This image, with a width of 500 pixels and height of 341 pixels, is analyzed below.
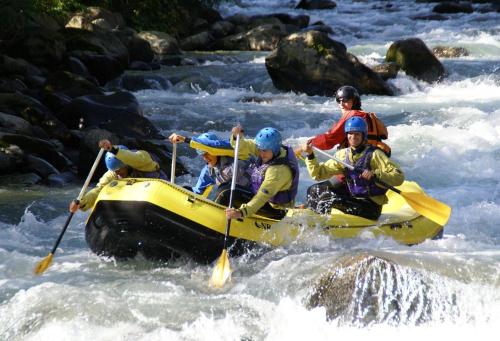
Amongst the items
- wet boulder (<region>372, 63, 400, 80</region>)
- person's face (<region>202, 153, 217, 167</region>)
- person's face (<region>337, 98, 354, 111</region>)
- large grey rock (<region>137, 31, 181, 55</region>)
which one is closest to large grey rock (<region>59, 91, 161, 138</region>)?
person's face (<region>202, 153, 217, 167</region>)

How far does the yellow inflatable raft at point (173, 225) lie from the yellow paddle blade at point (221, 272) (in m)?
0.36

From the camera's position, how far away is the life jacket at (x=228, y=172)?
24.4ft

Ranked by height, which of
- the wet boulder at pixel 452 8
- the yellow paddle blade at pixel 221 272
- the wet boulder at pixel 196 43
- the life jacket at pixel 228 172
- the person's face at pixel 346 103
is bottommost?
the wet boulder at pixel 452 8

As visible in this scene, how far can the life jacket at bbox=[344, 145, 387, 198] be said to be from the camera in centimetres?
718

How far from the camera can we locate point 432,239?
7.59 meters

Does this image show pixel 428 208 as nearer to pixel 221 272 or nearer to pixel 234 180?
pixel 234 180

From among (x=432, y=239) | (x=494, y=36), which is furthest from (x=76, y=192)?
(x=494, y=36)

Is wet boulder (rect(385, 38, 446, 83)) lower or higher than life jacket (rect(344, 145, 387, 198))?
lower

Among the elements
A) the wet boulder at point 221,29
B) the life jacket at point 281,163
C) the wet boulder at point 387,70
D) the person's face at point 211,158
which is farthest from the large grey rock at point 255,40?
the life jacket at point 281,163

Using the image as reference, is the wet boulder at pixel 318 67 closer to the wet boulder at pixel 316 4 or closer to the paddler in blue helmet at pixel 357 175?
the paddler in blue helmet at pixel 357 175

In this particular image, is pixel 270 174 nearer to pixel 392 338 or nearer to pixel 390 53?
pixel 392 338

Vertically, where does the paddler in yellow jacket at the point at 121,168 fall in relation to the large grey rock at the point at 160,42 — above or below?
above

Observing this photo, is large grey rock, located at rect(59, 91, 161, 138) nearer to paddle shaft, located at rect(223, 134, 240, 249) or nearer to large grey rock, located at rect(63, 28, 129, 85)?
large grey rock, located at rect(63, 28, 129, 85)

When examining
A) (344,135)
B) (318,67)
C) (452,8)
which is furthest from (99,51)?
(452,8)
